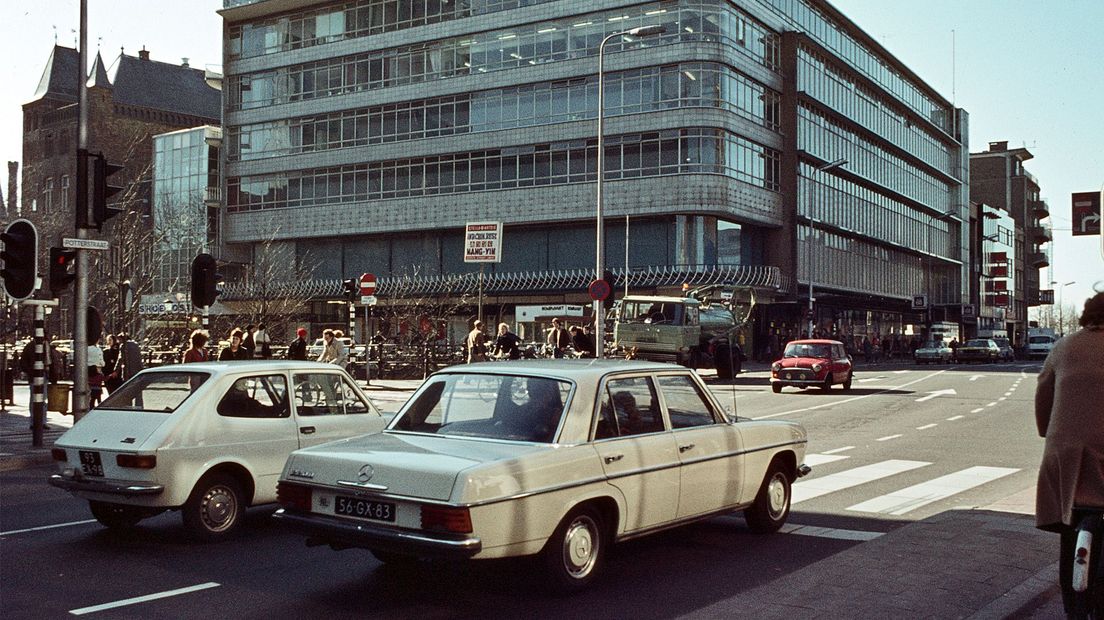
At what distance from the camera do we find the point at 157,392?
8453 mm

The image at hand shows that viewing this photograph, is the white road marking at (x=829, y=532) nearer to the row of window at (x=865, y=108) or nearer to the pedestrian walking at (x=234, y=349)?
the pedestrian walking at (x=234, y=349)

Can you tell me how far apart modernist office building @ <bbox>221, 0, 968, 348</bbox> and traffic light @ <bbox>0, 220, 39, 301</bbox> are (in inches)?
1519

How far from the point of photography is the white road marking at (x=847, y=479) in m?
10.5

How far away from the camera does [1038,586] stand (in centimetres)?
616

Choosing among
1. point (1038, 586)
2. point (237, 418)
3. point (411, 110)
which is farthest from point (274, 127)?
point (1038, 586)

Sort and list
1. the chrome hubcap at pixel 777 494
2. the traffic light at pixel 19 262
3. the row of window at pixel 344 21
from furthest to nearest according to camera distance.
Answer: the row of window at pixel 344 21
the traffic light at pixel 19 262
the chrome hubcap at pixel 777 494

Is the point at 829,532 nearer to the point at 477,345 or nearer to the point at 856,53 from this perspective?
the point at 477,345

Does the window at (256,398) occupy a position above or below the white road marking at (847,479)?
above

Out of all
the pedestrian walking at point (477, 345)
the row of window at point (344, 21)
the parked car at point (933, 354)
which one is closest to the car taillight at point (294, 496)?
the pedestrian walking at point (477, 345)

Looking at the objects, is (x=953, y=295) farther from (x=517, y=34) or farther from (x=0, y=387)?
(x=0, y=387)

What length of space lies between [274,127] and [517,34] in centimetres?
1726

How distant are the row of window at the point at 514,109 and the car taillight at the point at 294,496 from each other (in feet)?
151

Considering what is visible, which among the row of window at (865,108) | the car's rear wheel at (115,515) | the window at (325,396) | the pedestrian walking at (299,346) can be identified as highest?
the row of window at (865,108)

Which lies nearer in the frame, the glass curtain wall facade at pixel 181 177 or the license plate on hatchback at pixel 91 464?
the license plate on hatchback at pixel 91 464
